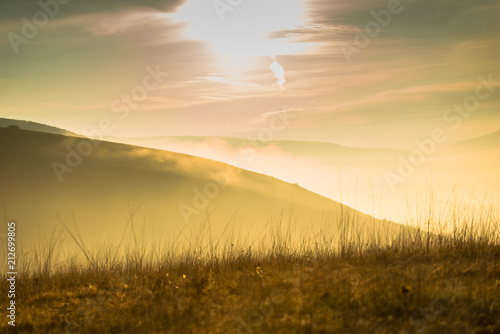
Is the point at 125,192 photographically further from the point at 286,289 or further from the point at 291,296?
the point at 291,296

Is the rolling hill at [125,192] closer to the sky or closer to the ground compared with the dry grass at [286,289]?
closer to the sky

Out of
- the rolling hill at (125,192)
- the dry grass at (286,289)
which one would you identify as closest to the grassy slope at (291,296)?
the dry grass at (286,289)

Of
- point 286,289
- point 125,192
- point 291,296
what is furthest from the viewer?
point 125,192

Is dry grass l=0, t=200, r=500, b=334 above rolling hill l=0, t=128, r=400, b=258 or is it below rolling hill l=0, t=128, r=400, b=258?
below

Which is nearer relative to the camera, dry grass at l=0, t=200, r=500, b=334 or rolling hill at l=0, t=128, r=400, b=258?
dry grass at l=0, t=200, r=500, b=334

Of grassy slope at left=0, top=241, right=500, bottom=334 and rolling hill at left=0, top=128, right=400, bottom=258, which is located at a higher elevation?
rolling hill at left=0, top=128, right=400, bottom=258

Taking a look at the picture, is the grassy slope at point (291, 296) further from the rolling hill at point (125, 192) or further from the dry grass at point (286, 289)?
the rolling hill at point (125, 192)

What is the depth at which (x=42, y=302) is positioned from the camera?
659cm

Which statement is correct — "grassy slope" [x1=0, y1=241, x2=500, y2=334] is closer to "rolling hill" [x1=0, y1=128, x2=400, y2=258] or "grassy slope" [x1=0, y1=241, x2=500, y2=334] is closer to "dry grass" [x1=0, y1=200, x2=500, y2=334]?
"dry grass" [x1=0, y1=200, x2=500, y2=334]

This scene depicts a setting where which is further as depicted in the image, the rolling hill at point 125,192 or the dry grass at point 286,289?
the rolling hill at point 125,192

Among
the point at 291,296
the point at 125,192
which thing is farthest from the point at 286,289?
the point at 125,192

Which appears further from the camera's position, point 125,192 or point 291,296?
point 125,192

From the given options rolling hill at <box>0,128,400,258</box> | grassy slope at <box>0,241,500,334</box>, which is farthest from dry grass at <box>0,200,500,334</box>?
rolling hill at <box>0,128,400,258</box>

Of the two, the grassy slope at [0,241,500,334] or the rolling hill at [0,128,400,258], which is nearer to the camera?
the grassy slope at [0,241,500,334]
